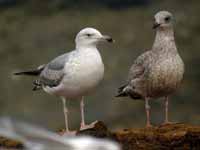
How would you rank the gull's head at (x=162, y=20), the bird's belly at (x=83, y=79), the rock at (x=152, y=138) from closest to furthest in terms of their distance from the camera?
the rock at (x=152, y=138) < the bird's belly at (x=83, y=79) < the gull's head at (x=162, y=20)

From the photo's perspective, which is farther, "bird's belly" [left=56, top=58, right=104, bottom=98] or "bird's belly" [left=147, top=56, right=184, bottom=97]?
"bird's belly" [left=147, top=56, right=184, bottom=97]

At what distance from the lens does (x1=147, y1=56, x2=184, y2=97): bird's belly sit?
6.02 meters

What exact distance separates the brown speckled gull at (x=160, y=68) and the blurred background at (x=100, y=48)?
4.11 m

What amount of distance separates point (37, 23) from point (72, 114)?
2.86m

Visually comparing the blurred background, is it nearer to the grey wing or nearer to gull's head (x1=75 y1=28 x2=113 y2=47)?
the grey wing

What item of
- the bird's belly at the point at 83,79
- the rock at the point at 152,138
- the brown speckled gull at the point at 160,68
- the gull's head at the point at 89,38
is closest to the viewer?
the rock at the point at 152,138

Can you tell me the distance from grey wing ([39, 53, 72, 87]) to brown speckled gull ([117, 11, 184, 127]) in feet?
1.97

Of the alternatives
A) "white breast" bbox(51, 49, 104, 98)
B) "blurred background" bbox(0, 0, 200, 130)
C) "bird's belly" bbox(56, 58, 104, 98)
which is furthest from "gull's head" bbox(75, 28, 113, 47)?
"blurred background" bbox(0, 0, 200, 130)

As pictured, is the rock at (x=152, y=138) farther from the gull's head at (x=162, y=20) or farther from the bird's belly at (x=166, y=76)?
the gull's head at (x=162, y=20)

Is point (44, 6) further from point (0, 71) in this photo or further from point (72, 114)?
point (72, 114)

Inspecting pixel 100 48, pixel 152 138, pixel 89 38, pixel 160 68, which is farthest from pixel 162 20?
pixel 100 48

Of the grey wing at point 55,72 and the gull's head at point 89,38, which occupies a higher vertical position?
the gull's head at point 89,38

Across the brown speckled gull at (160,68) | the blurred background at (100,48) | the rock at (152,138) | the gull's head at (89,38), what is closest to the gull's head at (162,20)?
the brown speckled gull at (160,68)

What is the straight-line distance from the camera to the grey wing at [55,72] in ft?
19.7
